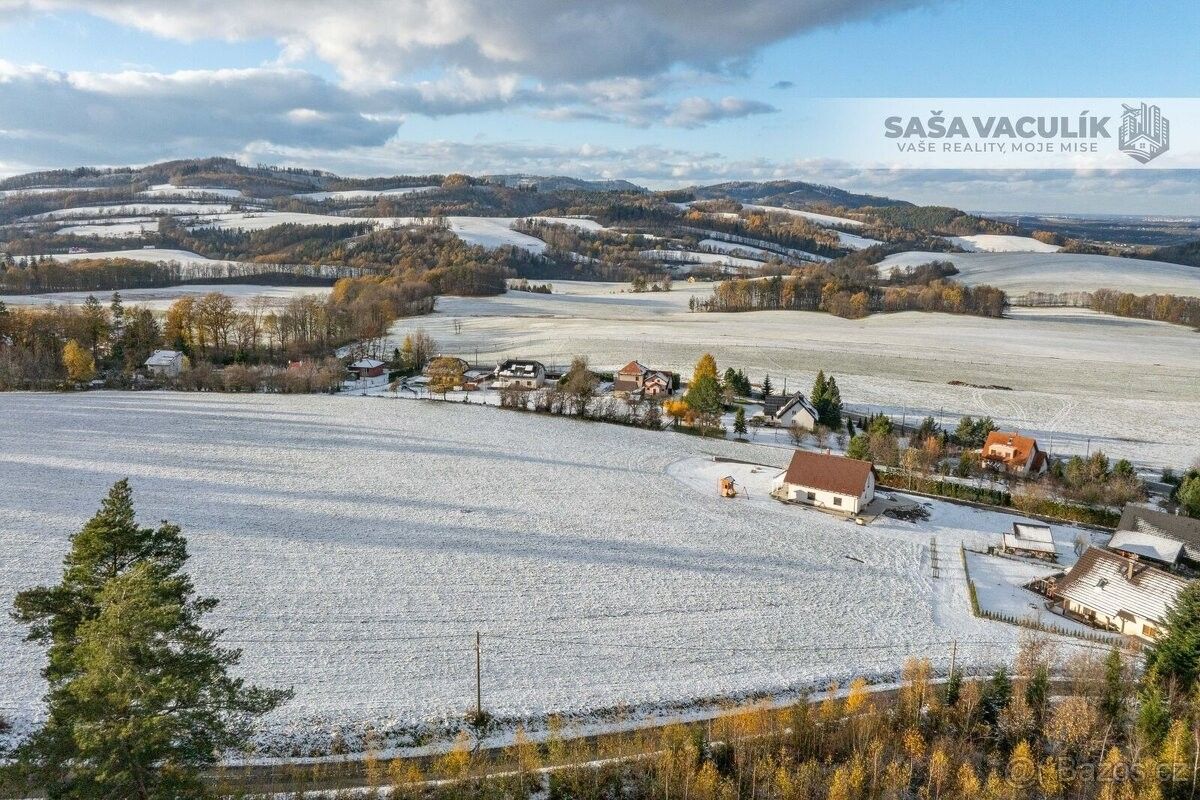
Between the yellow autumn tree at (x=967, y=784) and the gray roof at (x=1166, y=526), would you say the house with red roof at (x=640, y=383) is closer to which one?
the gray roof at (x=1166, y=526)

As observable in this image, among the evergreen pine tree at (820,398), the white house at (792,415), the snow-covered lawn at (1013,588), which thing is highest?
the evergreen pine tree at (820,398)

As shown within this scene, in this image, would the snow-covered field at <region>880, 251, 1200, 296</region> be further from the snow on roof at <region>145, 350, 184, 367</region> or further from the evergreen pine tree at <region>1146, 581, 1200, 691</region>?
the snow on roof at <region>145, 350, 184, 367</region>

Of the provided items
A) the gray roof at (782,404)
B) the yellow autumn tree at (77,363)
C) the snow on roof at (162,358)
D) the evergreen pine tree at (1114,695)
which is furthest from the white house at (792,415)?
the yellow autumn tree at (77,363)

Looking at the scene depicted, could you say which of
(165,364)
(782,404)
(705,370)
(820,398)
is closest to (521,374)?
(705,370)

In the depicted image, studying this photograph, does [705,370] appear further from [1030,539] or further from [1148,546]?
[1148,546]

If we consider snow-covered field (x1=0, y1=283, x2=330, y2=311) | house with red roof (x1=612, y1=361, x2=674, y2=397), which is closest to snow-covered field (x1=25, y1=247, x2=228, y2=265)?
snow-covered field (x1=0, y1=283, x2=330, y2=311)

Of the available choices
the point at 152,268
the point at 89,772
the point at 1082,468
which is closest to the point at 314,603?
the point at 89,772
